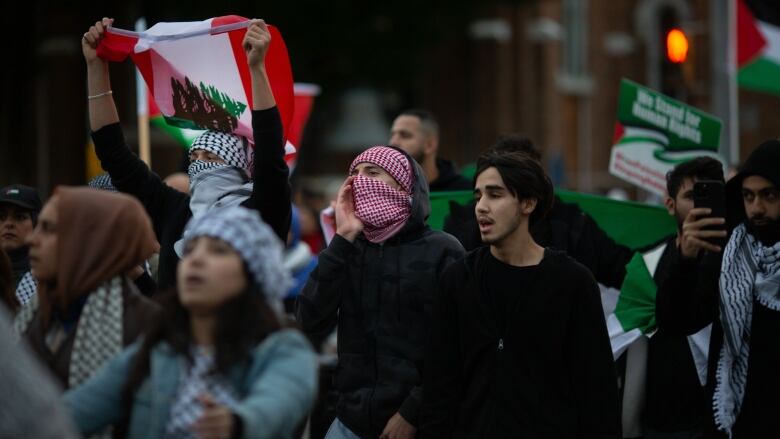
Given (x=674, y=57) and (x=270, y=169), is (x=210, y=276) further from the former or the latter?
(x=674, y=57)

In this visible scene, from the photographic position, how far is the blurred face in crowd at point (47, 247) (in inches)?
176

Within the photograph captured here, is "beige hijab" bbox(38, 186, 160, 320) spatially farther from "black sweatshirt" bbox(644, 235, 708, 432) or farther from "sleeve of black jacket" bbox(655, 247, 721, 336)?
"black sweatshirt" bbox(644, 235, 708, 432)

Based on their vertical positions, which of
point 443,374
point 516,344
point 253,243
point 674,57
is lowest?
point 443,374

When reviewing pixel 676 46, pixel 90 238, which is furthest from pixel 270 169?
pixel 676 46

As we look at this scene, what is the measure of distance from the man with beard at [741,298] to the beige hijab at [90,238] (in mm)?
2449

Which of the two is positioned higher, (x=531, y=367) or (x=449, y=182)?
(x=449, y=182)

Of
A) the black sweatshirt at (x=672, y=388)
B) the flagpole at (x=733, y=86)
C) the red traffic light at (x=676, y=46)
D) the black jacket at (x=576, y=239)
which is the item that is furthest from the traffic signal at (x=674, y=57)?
the black sweatshirt at (x=672, y=388)

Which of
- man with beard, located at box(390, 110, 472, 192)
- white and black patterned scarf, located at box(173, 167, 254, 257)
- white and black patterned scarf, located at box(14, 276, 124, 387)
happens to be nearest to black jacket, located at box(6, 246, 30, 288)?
white and black patterned scarf, located at box(173, 167, 254, 257)

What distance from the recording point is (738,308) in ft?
19.3

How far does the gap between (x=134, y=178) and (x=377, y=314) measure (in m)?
1.20

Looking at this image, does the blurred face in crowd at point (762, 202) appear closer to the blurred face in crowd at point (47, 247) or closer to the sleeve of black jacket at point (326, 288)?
the sleeve of black jacket at point (326, 288)

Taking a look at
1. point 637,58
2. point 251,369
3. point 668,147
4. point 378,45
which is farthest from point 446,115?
point 251,369

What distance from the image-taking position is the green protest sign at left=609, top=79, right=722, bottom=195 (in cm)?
877

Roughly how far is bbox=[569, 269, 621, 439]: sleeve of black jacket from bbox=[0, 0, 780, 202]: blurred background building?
7.43 metres
